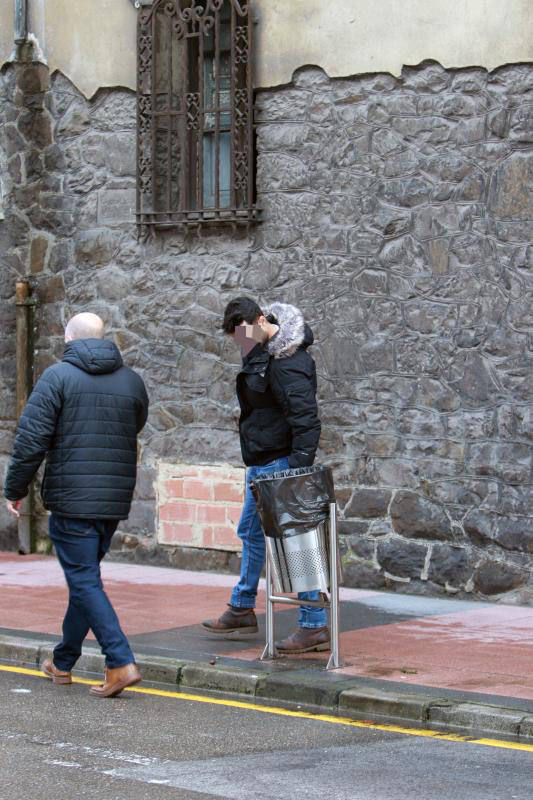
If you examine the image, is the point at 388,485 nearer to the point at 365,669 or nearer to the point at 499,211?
the point at 499,211

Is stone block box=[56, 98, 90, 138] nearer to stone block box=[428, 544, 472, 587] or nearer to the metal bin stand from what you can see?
stone block box=[428, 544, 472, 587]

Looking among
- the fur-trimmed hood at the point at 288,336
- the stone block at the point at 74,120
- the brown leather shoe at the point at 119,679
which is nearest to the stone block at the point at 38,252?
the stone block at the point at 74,120

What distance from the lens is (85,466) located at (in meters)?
8.15

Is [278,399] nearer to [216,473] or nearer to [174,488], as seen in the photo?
[216,473]

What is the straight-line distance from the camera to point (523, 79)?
10797mm

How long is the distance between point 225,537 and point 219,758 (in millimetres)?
5645

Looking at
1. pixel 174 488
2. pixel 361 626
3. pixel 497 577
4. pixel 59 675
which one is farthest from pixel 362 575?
pixel 59 675

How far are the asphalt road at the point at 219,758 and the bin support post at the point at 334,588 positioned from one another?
2.45ft

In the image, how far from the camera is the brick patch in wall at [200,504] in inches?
489

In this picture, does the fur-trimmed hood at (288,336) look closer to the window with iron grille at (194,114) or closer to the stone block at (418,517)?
the stone block at (418,517)

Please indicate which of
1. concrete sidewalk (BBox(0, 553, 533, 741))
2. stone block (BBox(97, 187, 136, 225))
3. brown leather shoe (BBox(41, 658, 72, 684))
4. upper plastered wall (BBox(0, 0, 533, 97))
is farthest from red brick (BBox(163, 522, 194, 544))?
brown leather shoe (BBox(41, 658, 72, 684))

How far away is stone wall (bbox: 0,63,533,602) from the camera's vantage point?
10898 mm

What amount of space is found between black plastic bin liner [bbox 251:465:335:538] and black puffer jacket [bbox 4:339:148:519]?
0.79 metres

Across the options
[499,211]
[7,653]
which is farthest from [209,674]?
[499,211]
